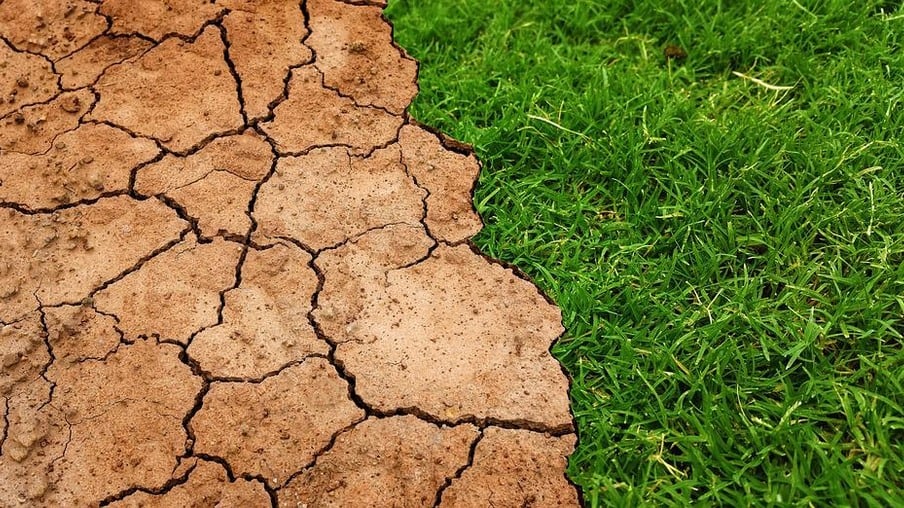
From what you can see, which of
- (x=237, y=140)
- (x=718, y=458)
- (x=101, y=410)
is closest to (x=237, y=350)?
(x=101, y=410)

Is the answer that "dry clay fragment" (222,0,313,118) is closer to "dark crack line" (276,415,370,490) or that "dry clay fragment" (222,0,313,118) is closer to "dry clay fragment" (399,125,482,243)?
"dry clay fragment" (399,125,482,243)

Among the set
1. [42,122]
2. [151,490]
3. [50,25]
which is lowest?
[151,490]

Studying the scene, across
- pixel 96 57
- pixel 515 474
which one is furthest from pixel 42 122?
pixel 515 474

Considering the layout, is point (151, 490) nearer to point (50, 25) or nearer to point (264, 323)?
point (264, 323)

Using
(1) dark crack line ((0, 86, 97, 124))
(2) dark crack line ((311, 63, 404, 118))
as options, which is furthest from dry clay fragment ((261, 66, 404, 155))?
(1) dark crack line ((0, 86, 97, 124))

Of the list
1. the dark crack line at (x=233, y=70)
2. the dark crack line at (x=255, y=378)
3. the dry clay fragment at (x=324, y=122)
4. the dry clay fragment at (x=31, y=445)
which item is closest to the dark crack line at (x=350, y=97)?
the dry clay fragment at (x=324, y=122)

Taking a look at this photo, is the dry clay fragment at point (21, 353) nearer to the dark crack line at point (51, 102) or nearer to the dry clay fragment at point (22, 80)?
the dark crack line at point (51, 102)

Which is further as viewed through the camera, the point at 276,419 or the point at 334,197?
the point at 334,197

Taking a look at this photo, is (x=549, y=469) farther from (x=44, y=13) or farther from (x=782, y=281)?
(x=44, y=13)
